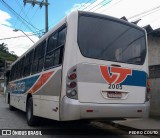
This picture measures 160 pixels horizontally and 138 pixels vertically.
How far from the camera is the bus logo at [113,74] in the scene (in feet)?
23.5

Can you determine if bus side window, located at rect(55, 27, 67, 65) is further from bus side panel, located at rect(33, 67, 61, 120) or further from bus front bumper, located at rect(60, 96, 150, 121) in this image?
bus front bumper, located at rect(60, 96, 150, 121)

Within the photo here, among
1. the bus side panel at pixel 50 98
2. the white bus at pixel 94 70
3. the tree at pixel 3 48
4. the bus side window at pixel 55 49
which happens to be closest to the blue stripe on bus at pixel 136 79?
the white bus at pixel 94 70

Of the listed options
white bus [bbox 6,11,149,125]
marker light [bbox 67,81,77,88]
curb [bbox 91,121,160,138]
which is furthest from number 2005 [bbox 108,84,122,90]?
curb [bbox 91,121,160,138]

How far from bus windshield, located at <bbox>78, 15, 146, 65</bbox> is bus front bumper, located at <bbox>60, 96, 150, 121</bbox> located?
1.18 metres

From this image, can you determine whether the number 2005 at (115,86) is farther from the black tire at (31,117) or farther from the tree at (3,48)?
the tree at (3,48)

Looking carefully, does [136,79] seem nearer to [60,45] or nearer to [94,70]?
[94,70]

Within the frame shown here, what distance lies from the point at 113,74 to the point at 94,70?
550mm

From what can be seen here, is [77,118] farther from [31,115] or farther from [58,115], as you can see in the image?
[31,115]

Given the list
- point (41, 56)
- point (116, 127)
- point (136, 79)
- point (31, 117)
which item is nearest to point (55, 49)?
point (41, 56)

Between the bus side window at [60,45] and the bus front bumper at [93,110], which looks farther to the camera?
the bus side window at [60,45]

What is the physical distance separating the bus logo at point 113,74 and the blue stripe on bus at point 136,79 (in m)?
0.14

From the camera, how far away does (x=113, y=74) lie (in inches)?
287

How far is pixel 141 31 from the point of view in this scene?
835 cm

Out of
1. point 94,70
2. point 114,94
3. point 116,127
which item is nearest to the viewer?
point 94,70
